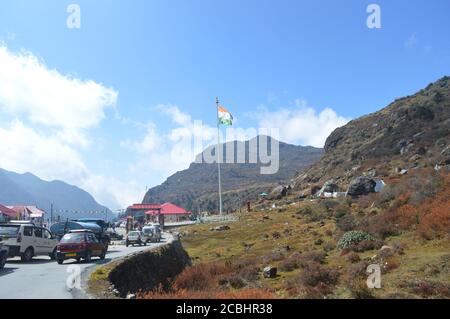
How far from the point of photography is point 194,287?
17125mm

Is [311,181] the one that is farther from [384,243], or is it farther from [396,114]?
[384,243]

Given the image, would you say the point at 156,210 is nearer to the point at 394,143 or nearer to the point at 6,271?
the point at 394,143

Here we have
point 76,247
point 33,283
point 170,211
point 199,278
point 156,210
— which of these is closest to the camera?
point 33,283

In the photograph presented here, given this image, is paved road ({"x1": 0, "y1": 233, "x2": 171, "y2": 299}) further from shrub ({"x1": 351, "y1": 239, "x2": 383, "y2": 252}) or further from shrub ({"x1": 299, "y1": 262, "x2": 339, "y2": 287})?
shrub ({"x1": 351, "y1": 239, "x2": 383, "y2": 252})

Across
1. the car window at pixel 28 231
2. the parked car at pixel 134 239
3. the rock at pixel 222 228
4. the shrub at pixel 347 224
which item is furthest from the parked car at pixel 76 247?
the rock at pixel 222 228

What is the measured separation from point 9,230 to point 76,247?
11.7 ft

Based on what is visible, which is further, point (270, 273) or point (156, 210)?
point (156, 210)

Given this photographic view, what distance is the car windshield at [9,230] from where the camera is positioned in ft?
71.8

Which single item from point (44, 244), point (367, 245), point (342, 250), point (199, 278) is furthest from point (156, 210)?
point (199, 278)

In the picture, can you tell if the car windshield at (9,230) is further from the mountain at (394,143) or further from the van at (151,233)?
the mountain at (394,143)

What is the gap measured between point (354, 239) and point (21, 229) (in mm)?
16962

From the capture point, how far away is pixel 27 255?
73.5ft
